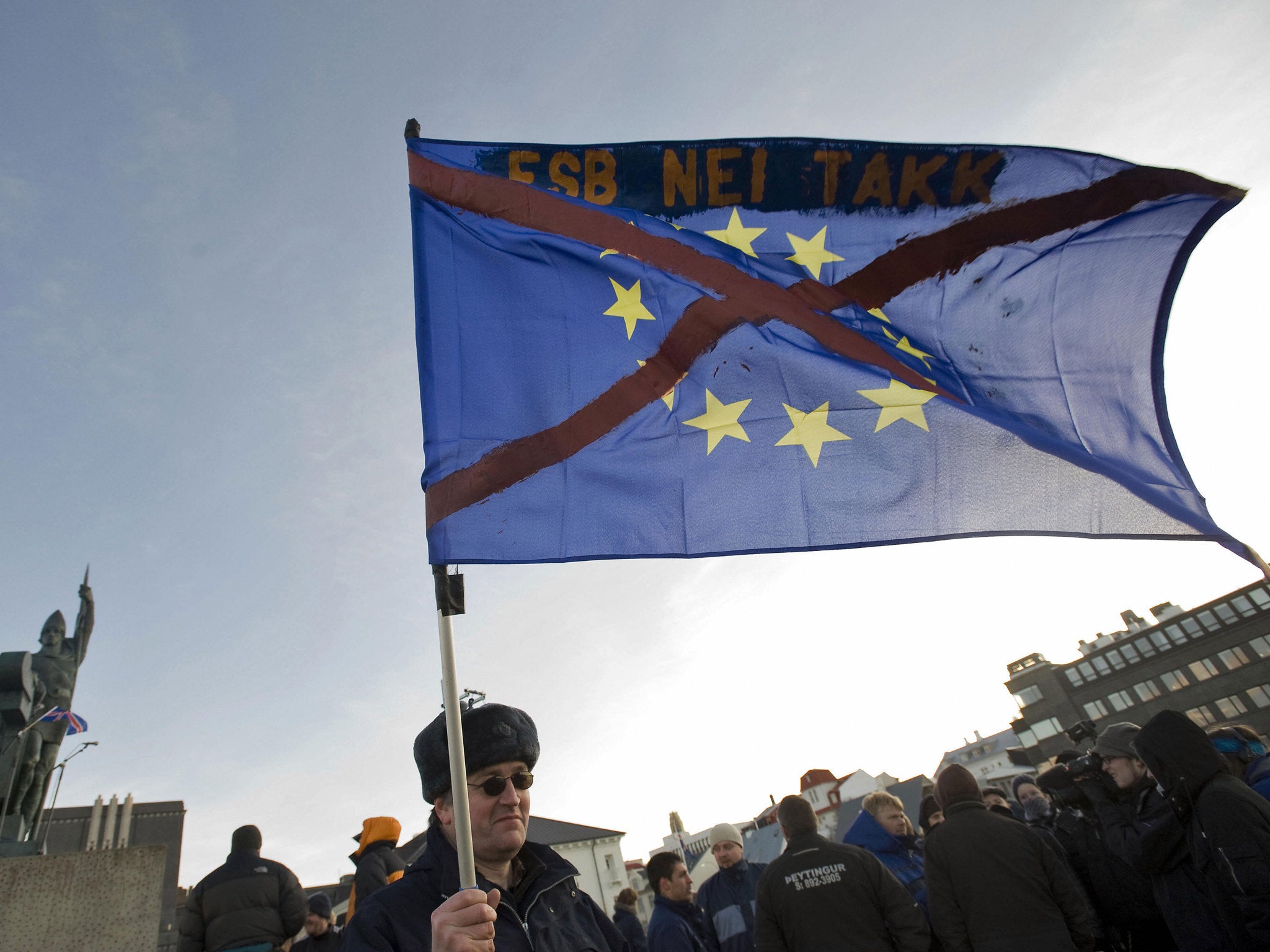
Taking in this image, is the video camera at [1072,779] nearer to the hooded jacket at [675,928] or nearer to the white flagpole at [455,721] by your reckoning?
the hooded jacket at [675,928]

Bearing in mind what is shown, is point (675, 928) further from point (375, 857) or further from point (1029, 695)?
point (1029, 695)

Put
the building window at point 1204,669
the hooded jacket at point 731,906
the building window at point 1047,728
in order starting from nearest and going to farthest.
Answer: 1. the hooded jacket at point 731,906
2. the building window at point 1204,669
3. the building window at point 1047,728

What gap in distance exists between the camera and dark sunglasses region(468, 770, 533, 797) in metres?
2.54

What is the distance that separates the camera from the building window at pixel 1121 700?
61906 mm

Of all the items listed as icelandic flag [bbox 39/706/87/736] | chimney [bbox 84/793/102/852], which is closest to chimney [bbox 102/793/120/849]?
chimney [bbox 84/793/102/852]

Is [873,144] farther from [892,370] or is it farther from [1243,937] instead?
[1243,937]

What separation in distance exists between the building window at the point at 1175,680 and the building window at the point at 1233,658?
3.31 m

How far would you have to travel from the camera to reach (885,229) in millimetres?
4059

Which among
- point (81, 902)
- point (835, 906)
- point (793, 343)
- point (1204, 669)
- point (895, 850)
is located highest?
point (1204, 669)

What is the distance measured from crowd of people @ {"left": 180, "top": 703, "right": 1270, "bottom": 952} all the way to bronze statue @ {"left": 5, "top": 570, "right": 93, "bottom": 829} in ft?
13.5

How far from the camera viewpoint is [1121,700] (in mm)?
62625

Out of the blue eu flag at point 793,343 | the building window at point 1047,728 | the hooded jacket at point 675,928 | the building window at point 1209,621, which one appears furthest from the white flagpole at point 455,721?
the building window at point 1047,728

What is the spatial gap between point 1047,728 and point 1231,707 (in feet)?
56.6

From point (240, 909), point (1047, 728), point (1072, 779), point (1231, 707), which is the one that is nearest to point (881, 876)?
point (1072, 779)
